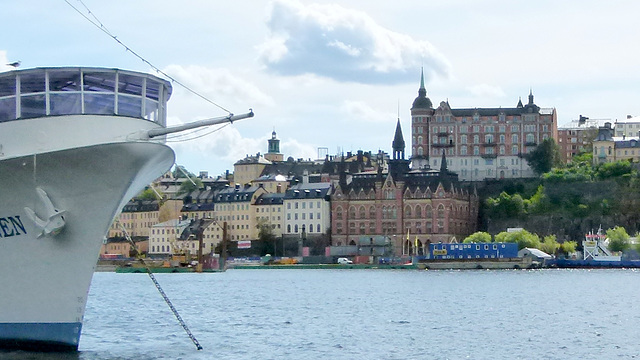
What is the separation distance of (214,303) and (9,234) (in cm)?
4124

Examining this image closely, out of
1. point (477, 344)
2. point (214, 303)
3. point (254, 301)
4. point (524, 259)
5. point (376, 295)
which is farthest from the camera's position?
point (524, 259)

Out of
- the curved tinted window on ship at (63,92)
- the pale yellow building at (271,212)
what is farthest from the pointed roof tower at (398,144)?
the curved tinted window on ship at (63,92)

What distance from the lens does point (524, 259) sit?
151500 mm

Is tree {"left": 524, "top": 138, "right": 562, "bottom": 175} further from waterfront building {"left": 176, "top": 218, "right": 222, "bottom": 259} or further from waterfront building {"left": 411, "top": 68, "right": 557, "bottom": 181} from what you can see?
waterfront building {"left": 176, "top": 218, "right": 222, "bottom": 259}

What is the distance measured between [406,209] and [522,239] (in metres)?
23.9

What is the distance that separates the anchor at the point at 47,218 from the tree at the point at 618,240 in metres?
129

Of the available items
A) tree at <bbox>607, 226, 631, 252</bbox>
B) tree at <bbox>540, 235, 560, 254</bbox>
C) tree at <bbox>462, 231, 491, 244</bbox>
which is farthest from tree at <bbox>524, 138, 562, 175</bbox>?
tree at <bbox>607, 226, 631, 252</bbox>

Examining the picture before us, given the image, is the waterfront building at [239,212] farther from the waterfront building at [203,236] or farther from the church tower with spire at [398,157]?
the church tower with spire at [398,157]

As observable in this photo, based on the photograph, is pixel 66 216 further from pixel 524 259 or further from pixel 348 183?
pixel 348 183

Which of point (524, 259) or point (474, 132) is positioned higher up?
point (474, 132)

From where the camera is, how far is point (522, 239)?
518 ft

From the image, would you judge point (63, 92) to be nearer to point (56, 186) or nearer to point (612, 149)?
point (56, 186)

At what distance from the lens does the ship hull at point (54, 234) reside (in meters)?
34.4

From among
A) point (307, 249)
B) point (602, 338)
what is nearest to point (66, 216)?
point (602, 338)
